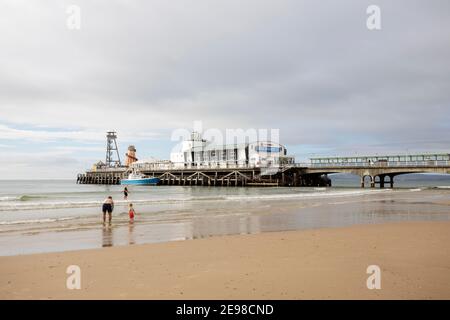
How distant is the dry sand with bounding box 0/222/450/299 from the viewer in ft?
17.6

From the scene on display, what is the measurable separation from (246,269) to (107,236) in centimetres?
678

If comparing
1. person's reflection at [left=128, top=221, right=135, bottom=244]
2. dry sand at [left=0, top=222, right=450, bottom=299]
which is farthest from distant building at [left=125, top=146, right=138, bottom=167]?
dry sand at [left=0, top=222, right=450, bottom=299]

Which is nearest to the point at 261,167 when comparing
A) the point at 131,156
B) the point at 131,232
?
the point at 131,232

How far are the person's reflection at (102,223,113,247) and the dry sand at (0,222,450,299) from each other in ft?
3.31

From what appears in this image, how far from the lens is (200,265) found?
717 centimetres

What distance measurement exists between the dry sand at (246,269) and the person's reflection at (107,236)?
101cm

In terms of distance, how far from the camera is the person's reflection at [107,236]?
34.0 ft

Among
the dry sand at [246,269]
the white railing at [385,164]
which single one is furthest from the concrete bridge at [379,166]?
the dry sand at [246,269]

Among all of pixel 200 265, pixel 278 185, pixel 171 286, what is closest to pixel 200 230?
pixel 200 265
